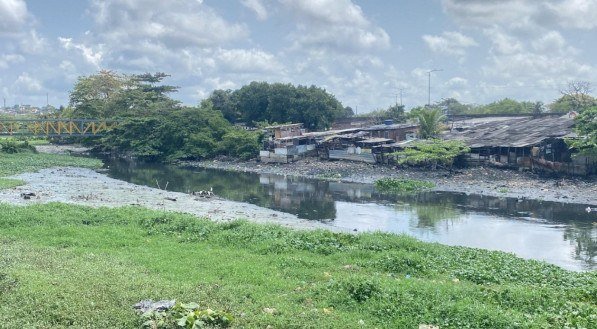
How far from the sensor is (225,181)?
42.1 m

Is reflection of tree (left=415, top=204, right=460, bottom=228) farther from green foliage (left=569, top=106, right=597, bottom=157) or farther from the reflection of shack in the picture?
the reflection of shack

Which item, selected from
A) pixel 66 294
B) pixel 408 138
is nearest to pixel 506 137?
pixel 408 138

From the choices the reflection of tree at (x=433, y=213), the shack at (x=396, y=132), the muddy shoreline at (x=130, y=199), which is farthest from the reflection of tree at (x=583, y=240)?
the shack at (x=396, y=132)

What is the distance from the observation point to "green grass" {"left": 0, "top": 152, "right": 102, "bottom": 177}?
1686 inches

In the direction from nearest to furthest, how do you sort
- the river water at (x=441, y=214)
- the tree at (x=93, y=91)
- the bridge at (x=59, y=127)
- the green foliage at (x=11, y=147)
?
the river water at (x=441, y=214)
the green foliage at (x=11, y=147)
the bridge at (x=59, y=127)
the tree at (x=93, y=91)

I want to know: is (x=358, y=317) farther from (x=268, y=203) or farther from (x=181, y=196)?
(x=181, y=196)

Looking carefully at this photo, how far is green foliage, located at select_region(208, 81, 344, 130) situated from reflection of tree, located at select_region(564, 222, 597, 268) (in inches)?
1678

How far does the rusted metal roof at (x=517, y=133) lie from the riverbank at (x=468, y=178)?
97.9 inches

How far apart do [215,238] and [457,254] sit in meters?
6.97

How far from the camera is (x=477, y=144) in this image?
41906 mm

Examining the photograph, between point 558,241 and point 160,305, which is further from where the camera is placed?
point 558,241

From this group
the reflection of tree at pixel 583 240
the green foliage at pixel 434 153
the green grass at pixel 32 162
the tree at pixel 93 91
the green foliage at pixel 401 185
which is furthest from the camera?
the tree at pixel 93 91

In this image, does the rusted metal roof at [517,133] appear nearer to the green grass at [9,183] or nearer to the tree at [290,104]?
the tree at [290,104]

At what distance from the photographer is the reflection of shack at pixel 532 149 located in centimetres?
3728
